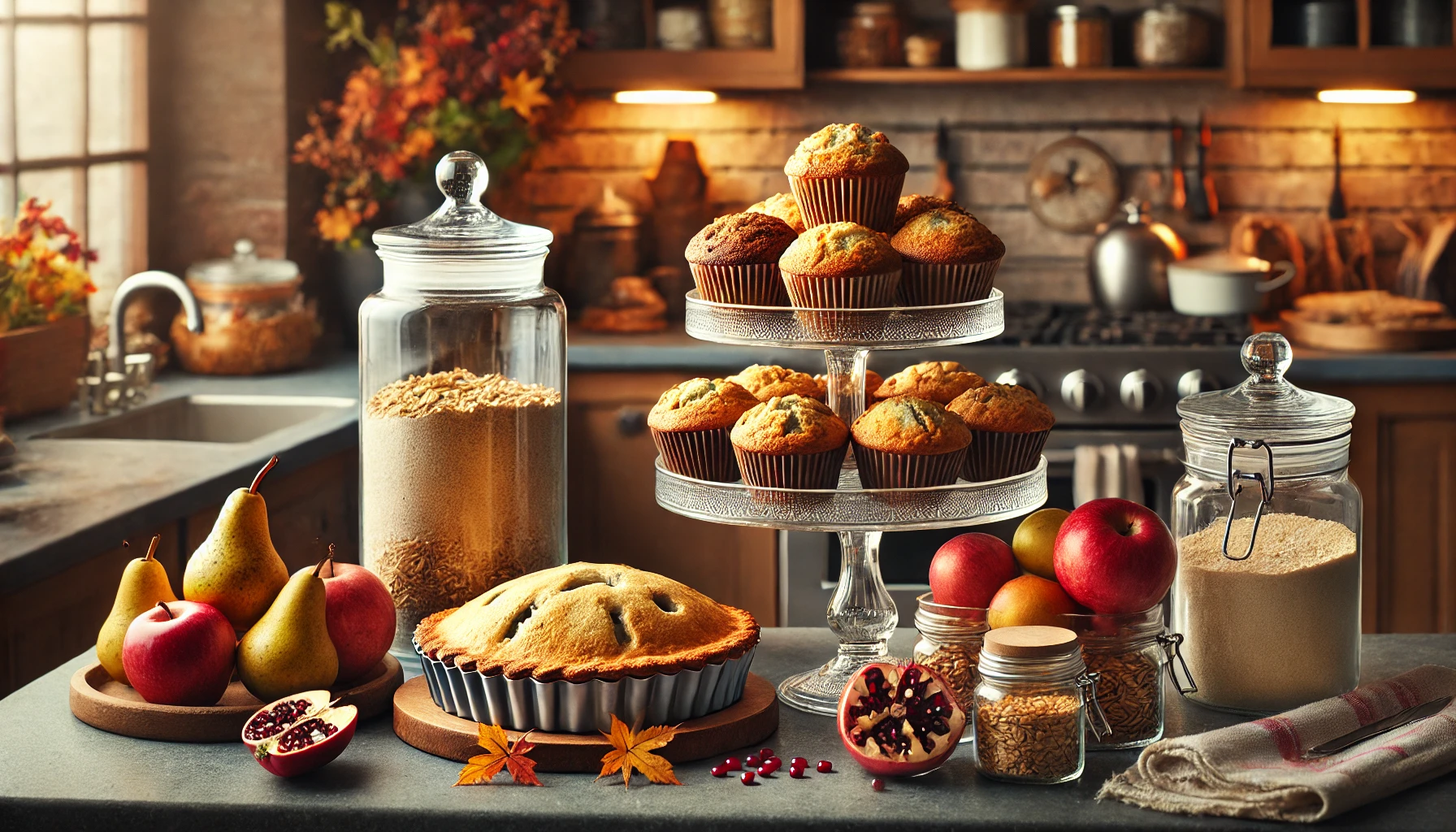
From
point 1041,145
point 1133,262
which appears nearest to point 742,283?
point 1133,262

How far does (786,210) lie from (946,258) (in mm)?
208

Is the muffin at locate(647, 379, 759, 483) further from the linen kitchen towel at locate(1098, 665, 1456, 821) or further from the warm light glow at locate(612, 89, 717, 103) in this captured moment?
the warm light glow at locate(612, 89, 717, 103)

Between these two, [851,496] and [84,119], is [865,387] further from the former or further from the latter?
[84,119]

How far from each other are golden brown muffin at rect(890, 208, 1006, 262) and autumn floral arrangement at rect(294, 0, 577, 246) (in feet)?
6.65

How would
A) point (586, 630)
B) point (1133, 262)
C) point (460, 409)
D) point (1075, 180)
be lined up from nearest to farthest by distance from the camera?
point (586, 630), point (460, 409), point (1133, 262), point (1075, 180)

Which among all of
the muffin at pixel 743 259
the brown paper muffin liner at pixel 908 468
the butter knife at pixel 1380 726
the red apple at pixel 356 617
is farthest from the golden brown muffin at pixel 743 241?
the butter knife at pixel 1380 726

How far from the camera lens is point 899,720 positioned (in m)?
1.15

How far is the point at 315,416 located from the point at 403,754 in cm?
182

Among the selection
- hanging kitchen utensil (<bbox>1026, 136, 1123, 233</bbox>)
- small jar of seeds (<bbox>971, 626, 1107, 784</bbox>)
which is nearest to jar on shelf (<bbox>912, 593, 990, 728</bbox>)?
small jar of seeds (<bbox>971, 626, 1107, 784</bbox>)

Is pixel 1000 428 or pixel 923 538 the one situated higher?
pixel 1000 428

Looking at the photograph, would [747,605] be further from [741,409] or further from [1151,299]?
[741,409]

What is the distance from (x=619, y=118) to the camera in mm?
3822

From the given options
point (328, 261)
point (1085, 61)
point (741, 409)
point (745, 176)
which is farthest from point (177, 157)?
point (741, 409)

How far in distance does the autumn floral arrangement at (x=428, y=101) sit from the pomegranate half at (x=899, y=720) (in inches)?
92.5
